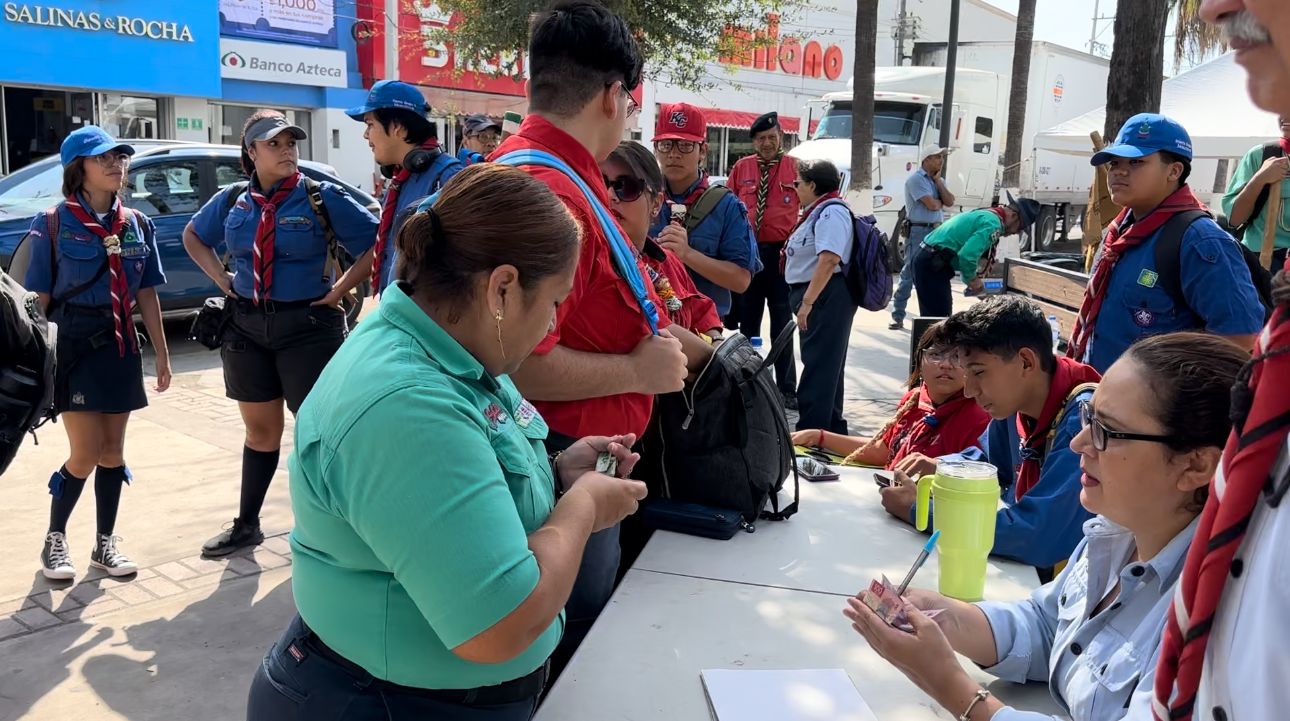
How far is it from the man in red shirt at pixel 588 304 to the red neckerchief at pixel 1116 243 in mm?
2172

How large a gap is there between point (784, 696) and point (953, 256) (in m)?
6.54

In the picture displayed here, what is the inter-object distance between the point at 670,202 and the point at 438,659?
13.8ft

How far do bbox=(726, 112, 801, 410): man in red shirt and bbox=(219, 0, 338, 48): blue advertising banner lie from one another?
49.6ft

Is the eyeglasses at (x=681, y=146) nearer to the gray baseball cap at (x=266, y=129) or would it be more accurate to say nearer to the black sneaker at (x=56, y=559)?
the gray baseball cap at (x=266, y=129)

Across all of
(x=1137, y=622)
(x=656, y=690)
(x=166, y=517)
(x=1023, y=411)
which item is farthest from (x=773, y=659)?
(x=166, y=517)

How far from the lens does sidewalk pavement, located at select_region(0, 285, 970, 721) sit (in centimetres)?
323

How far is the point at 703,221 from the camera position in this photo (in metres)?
5.35

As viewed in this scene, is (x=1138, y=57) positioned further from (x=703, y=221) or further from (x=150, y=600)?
(x=150, y=600)

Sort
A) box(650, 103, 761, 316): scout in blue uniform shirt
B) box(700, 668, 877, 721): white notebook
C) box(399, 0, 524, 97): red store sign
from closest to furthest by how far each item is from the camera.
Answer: box(700, 668, 877, 721): white notebook < box(650, 103, 761, 316): scout in blue uniform shirt < box(399, 0, 524, 97): red store sign

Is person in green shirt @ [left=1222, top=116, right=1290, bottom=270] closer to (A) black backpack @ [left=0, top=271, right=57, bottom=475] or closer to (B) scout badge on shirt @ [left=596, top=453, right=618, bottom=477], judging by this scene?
(B) scout badge on shirt @ [left=596, top=453, right=618, bottom=477]

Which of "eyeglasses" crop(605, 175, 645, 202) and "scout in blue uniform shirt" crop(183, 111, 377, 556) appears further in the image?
"scout in blue uniform shirt" crop(183, 111, 377, 556)

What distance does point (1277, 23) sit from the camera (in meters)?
0.82

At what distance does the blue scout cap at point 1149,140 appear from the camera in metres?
3.66

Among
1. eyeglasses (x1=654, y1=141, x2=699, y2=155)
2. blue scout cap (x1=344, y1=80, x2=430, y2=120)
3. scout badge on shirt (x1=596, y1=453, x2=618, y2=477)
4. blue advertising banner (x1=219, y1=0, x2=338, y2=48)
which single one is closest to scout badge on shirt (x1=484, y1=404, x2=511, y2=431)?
scout badge on shirt (x1=596, y1=453, x2=618, y2=477)
